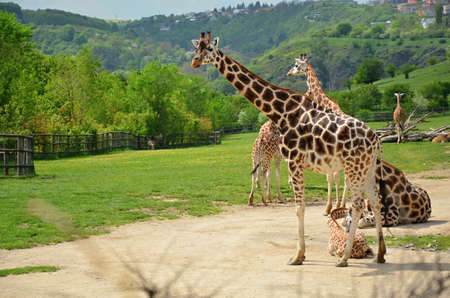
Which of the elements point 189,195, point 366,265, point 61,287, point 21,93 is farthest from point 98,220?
point 21,93

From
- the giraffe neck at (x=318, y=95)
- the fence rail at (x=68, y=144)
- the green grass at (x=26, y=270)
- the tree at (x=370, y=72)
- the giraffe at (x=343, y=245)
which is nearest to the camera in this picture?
the green grass at (x=26, y=270)

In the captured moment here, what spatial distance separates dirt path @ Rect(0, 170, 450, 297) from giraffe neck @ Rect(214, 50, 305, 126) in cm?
242

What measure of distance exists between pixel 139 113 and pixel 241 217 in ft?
174

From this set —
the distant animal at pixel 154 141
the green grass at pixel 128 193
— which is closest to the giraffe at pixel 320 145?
the green grass at pixel 128 193

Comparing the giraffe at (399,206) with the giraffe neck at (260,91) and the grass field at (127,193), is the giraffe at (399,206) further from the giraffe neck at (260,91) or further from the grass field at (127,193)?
the grass field at (127,193)

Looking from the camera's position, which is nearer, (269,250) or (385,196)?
(269,250)

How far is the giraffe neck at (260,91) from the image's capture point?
28.3 ft

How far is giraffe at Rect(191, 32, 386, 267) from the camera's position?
7.98 m

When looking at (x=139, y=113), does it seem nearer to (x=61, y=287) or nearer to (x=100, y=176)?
(x=100, y=176)

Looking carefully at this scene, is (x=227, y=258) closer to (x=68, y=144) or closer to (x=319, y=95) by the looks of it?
(x=319, y=95)

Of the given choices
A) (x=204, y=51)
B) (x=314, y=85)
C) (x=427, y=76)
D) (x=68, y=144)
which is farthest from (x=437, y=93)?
(x=204, y=51)

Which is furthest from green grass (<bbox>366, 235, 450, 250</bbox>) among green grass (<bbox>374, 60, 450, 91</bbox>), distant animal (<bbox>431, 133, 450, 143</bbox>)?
green grass (<bbox>374, 60, 450, 91</bbox>)

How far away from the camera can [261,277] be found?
7137 millimetres

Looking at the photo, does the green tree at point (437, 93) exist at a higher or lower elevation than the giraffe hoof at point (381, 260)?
higher
